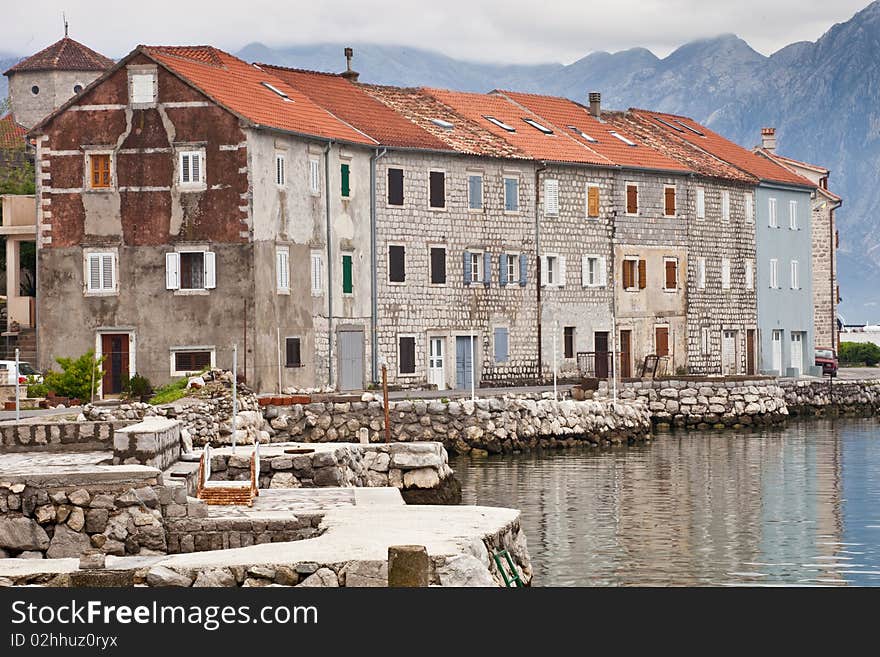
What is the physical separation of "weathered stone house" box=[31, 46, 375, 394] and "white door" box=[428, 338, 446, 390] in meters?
6.87

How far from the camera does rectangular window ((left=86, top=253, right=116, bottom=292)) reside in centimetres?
5619

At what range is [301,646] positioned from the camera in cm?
→ 1527

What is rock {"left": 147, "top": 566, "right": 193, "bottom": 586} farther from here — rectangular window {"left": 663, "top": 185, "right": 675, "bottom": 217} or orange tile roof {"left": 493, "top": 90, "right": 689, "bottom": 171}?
rectangular window {"left": 663, "top": 185, "right": 675, "bottom": 217}

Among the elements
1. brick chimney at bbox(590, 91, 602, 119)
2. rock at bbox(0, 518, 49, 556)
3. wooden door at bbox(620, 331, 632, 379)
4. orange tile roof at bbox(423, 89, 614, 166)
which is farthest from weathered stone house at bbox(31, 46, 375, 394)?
rock at bbox(0, 518, 49, 556)

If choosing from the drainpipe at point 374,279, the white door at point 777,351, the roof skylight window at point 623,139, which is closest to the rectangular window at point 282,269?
the drainpipe at point 374,279

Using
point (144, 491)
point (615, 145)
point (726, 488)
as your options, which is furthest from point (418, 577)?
point (615, 145)

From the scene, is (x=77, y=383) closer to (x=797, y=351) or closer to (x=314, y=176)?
(x=314, y=176)

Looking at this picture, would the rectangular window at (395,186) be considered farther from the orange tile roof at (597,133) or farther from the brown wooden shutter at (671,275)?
the brown wooden shutter at (671,275)

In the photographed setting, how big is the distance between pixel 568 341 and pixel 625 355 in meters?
3.52

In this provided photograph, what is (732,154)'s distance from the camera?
83.4 metres

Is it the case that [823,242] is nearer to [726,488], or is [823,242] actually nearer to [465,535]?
[726,488]

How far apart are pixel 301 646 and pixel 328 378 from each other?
4360 centimetres

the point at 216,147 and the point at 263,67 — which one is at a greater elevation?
the point at 263,67

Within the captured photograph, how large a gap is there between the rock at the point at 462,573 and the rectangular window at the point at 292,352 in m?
37.6
